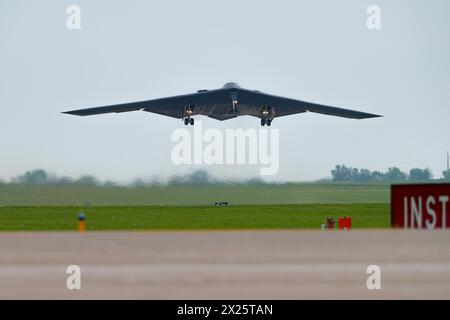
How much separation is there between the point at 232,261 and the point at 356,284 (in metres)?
4.14

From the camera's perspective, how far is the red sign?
21359 millimetres

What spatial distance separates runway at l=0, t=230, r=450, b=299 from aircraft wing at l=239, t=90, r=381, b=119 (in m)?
30.0

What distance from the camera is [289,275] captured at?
1526 cm

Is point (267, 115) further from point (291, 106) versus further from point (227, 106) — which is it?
point (291, 106)

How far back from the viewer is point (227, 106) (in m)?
52.8

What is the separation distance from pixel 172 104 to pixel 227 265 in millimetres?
38489

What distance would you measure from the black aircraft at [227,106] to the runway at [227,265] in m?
28.3

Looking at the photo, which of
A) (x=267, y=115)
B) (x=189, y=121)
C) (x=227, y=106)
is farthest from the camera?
(x=267, y=115)

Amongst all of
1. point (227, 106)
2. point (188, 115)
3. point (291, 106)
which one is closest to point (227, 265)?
point (227, 106)

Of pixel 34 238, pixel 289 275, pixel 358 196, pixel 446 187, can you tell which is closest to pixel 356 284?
pixel 289 275

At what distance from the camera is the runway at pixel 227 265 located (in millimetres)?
13398

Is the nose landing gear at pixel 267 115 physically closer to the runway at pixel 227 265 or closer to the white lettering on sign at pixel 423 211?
the runway at pixel 227 265
